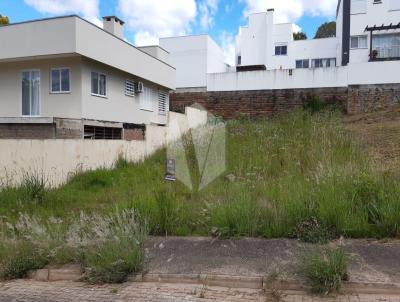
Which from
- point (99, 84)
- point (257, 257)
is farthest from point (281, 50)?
point (257, 257)

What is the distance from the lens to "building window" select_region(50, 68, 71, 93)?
14.6 meters

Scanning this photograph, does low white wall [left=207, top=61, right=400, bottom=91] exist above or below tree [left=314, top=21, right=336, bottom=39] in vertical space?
below

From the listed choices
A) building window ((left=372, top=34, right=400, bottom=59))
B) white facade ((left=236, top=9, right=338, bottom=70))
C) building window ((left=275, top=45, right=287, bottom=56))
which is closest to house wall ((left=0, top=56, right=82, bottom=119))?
building window ((left=372, top=34, right=400, bottom=59))

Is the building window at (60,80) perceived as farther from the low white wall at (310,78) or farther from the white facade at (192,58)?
the white facade at (192,58)

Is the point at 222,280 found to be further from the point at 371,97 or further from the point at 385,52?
the point at 385,52

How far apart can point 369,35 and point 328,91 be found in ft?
25.5

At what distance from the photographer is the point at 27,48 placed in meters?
14.3

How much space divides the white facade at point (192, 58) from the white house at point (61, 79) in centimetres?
1363

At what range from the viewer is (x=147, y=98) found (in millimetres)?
20531

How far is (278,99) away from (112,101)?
11.7 meters

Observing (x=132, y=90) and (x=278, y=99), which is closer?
(x=132, y=90)

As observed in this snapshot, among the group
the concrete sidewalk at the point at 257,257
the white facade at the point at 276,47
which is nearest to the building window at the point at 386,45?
the white facade at the point at 276,47

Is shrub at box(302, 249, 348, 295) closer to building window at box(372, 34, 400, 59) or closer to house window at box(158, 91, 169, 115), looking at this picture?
house window at box(158, 91, 169, 115)

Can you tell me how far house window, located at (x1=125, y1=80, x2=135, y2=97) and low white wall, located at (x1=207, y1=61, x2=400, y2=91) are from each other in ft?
27.2
